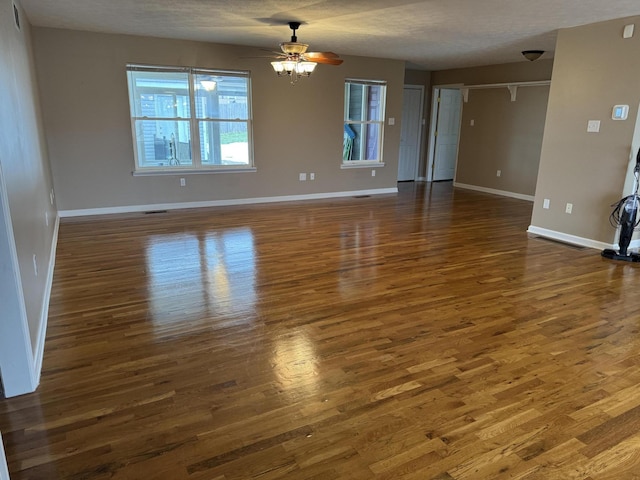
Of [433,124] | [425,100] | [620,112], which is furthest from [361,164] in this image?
[620,112]

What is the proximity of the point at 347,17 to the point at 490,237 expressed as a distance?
3.01m

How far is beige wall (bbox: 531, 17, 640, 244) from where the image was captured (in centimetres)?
449

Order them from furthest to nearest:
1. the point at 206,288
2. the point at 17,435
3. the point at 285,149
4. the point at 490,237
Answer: the point at 285,149 < the point at 490,237 < the point at 206,288 < the point at 17,435

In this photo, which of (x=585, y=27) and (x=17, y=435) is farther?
(x=585, y=27)

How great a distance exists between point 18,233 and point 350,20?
12.9ft

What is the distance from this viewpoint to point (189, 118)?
259 inches

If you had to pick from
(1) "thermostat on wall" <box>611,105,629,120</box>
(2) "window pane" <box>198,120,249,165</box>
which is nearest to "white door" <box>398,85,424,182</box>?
(2) "window pane" <box>198,120,249,165</box>

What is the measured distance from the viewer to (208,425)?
1.99m

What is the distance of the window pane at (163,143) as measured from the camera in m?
6.41

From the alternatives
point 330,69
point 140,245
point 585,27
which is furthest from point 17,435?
point 330,69

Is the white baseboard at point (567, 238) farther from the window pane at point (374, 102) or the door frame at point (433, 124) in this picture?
the door frame at point (433, 124)

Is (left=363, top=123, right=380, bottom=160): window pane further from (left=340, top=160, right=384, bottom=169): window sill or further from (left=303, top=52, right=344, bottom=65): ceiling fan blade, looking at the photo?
(left=303, top=52, right=344, bottom=65): ceiling fan blade

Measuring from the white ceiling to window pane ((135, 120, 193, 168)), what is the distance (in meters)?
1.23

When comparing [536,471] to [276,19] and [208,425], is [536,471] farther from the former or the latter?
[276,19]
